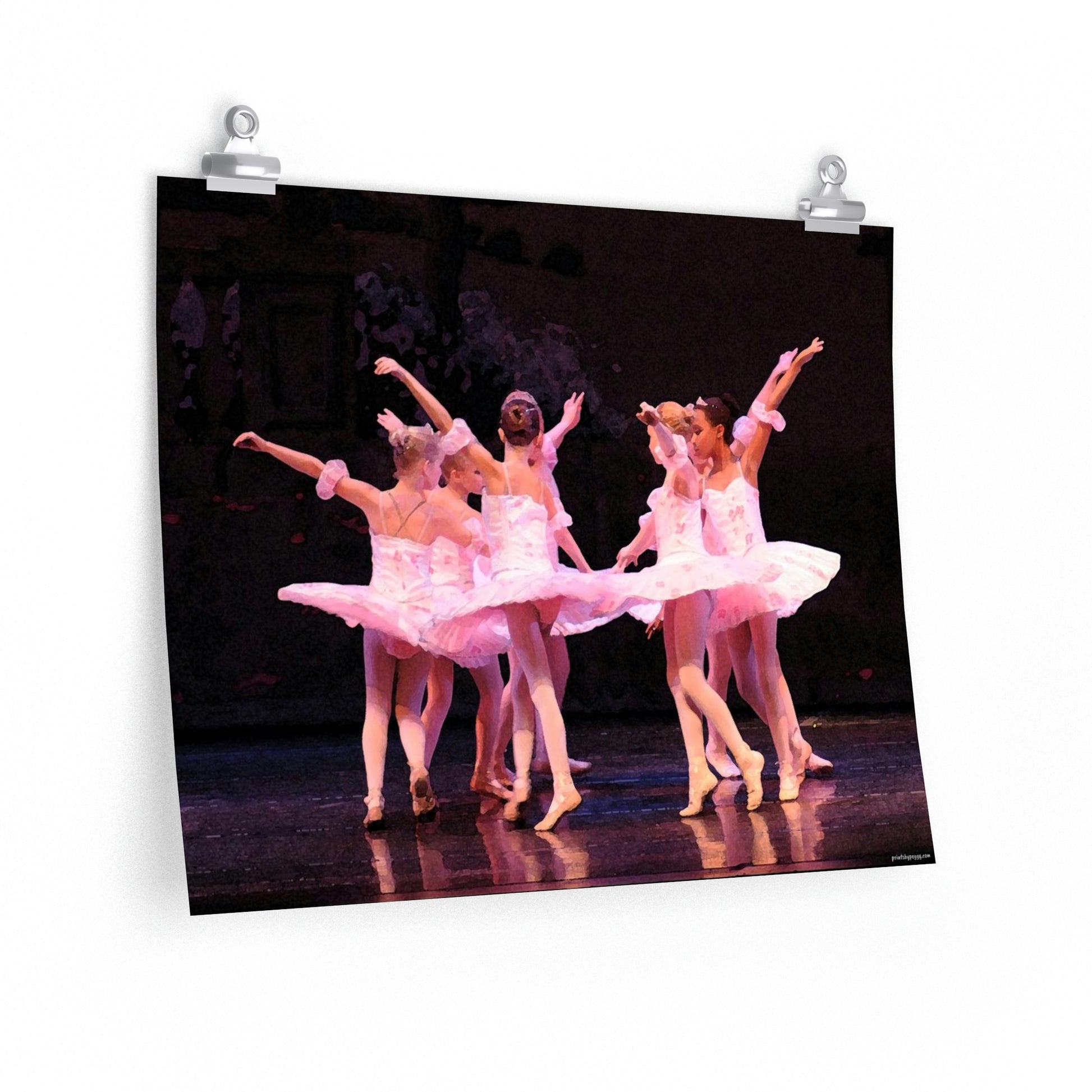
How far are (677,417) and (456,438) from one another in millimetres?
432

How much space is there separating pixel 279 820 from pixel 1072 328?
188cm

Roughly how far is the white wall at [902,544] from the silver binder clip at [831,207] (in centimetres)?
4

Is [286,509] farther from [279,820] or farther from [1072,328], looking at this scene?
[1072,328]

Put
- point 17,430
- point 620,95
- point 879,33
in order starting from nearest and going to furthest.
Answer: point 17,430 → point 620,95 → point 879,33

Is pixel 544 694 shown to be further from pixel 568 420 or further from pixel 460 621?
pixel 568 420

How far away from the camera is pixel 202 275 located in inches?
91.4

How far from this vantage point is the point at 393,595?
7.86 ft

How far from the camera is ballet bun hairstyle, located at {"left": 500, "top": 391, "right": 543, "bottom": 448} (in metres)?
2.47

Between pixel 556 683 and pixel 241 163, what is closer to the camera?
pixel 241 163

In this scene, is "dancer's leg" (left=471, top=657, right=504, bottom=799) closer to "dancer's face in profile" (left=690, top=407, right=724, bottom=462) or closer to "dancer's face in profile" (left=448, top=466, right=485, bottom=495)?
"dancer's face in profile" (left=448, top=466, right=485, bottom=495)

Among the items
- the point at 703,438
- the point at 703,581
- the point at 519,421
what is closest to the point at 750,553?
the point at 703,581

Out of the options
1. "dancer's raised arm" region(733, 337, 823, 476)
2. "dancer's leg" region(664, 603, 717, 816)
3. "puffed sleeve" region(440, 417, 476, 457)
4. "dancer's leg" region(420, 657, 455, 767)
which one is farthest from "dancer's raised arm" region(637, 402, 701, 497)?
"dancer's leg" region(420, 657, 455, 767)

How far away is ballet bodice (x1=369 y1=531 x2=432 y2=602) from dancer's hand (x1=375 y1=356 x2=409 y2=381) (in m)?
0.28

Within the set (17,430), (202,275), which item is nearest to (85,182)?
(202,275)
